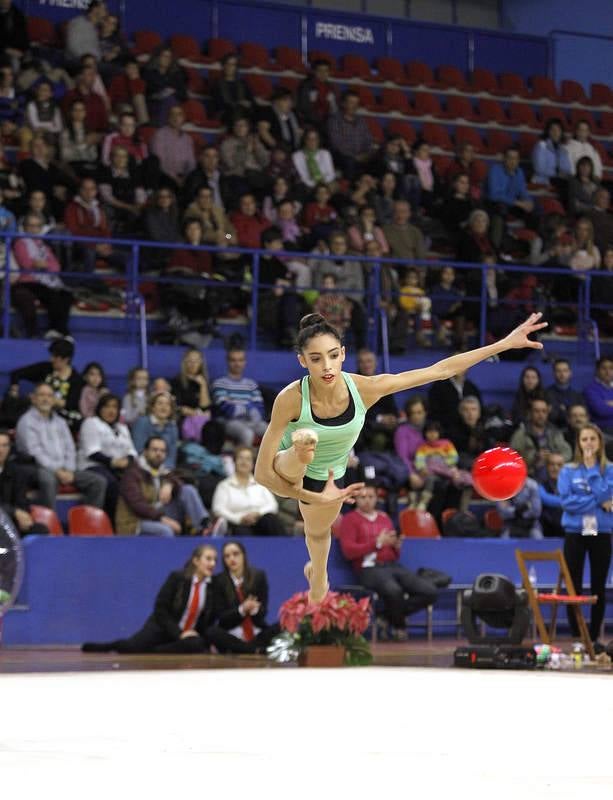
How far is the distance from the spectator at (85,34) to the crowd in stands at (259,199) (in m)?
0.02

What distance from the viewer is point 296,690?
28.8ft

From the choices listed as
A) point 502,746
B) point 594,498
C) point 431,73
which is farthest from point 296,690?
point 431,73

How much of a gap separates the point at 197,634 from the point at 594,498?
12.9ft

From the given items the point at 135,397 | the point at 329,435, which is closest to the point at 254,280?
the point at 135,397

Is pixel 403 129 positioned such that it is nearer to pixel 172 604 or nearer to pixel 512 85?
pixel 512 85

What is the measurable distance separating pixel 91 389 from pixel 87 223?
8.49 ft

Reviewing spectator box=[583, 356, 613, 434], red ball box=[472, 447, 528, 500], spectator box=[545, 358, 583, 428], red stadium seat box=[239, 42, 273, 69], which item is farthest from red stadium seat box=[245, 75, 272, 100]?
red ball box=[472, 447, 528, 500]

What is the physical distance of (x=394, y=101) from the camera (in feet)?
67.6

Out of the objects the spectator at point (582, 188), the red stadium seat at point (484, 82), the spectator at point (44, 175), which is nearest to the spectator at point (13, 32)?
the spectator at point (44, 175)

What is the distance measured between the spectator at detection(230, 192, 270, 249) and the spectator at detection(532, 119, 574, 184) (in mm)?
5321

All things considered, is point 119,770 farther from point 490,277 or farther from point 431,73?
point 431,73

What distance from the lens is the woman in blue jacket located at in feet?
41.2

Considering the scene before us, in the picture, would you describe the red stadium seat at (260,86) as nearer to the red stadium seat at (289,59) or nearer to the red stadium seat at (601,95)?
the red stadium seat at (289,59)

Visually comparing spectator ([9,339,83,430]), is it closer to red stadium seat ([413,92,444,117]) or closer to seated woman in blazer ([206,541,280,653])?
seated woman in blazer ([206,541,280,653])
